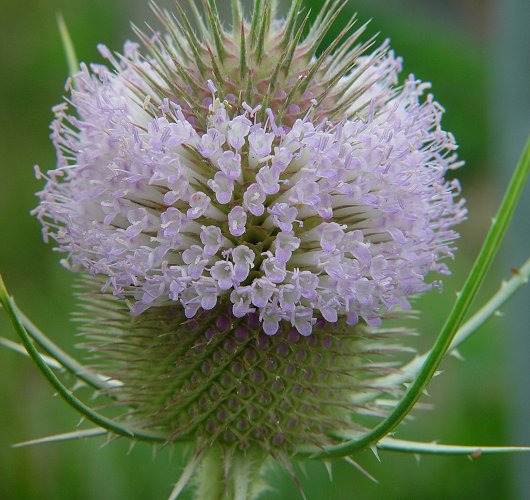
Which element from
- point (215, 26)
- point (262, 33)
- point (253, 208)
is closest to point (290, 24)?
point (262, 33)

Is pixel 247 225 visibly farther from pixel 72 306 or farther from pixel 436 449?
pixel 72 306

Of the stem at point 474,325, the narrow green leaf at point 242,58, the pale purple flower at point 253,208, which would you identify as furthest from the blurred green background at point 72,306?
the narrow green leaf at point 242,58

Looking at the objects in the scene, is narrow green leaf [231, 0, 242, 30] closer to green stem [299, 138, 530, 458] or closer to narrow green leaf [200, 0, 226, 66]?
narrow green leaf [200, 0, 226, 66]

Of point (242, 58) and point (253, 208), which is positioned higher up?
point (242, 58)

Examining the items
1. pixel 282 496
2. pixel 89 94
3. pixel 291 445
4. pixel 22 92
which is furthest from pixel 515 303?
pixel 22 92

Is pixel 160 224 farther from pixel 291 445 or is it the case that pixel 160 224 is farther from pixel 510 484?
pixel 510 484

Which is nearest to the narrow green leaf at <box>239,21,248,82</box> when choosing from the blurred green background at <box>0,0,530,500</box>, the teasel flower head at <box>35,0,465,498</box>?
the teasel flower head at <box>35,0,465,498</box>

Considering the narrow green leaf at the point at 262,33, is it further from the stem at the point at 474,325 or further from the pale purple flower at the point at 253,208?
the stem at the point at 474,325

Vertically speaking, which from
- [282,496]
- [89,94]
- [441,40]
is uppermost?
[441,40]
